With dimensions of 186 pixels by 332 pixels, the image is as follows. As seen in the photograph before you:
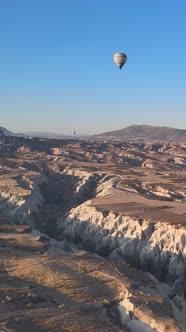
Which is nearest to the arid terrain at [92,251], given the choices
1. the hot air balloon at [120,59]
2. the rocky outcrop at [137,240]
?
the rocky outcrop at [137,240]

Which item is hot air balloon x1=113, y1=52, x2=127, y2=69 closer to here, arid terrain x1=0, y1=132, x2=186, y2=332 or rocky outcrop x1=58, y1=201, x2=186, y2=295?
arid terrain x1=0, y1=132, x2=186, y2=332

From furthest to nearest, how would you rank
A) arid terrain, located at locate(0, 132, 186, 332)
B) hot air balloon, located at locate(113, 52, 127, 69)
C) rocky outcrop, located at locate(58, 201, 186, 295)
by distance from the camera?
1. hot air balloon, located at locate(113, 52, 127, 69)
2. rocky outcrop, located at locate(58, 201, 186, 295)
3. arid terrain, located at locate(0, 132, 186, 332)

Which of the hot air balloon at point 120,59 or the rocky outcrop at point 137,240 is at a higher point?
the hot air balloon at point 120,59

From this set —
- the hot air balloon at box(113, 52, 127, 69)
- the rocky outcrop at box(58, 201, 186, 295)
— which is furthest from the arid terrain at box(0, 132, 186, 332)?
the hot air balloon at box(113, 52, 127, 69)

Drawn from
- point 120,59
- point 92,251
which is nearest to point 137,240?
point 92,251

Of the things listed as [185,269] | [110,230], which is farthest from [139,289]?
[110,230]

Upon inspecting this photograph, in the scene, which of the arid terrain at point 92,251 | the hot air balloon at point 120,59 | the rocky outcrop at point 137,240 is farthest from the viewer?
the hot air balloon at point 120,59

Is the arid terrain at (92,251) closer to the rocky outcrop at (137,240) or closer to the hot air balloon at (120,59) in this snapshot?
the rocky outcrop at (137,240)

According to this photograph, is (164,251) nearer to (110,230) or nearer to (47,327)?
(110,230)

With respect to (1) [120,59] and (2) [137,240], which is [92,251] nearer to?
(2) [137,240]
